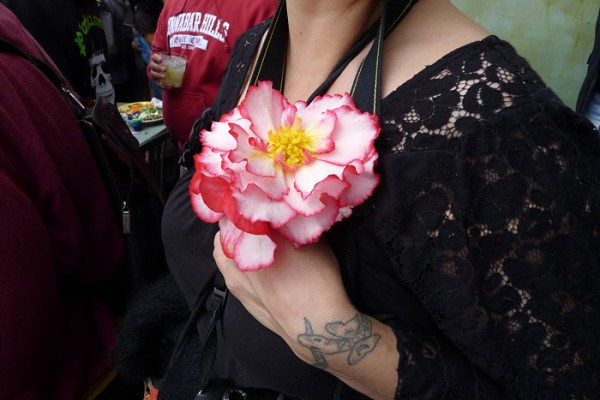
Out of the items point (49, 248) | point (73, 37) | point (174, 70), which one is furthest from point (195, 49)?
point (49, 248)

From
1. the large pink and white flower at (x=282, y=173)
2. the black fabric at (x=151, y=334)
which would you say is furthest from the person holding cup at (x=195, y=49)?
the large pink and white flower at (x=282, y=173)

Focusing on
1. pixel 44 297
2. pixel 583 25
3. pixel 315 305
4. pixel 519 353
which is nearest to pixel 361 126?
pixel 315 305

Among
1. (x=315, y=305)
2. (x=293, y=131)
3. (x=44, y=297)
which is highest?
(x=293, y=131)

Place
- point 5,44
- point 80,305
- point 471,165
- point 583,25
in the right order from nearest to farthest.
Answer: point 471,165
point 5,44
point 80,305
point 583,25

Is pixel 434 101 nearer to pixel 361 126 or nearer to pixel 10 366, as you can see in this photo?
pixel 361 126

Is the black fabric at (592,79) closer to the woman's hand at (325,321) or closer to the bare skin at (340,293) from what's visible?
the bare skin at (340,293)

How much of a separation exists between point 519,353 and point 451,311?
0.12 meters

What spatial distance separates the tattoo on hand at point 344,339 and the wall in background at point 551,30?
3155 millimetres

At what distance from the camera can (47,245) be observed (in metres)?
1.15

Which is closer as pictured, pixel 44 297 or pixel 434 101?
pixel 434 101

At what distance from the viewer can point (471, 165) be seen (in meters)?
0.68

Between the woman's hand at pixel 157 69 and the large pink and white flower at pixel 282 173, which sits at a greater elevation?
the large pink and white flower at pixel 282 173

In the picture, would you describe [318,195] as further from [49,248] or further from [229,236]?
[49,248]

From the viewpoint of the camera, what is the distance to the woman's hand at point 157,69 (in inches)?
105
